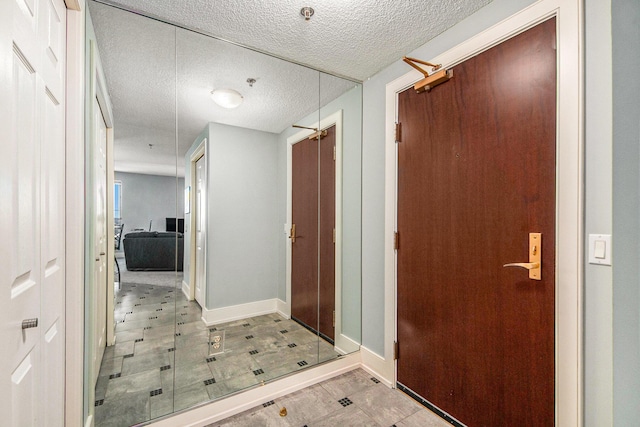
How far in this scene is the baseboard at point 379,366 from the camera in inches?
82.0

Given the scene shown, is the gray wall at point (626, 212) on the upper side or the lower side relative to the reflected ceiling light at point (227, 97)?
lower

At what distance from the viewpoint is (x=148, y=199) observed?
1.71 m

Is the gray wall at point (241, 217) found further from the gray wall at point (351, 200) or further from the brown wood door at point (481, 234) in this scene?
the brown wood door at point (481, 234)

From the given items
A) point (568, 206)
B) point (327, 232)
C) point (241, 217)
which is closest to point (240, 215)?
point (241, 217)

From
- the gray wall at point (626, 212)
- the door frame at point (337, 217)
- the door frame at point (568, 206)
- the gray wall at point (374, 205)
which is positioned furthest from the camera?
the door frame at point (337, 217)

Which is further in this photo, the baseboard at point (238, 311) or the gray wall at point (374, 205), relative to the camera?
the gray wall at point (374, 205)

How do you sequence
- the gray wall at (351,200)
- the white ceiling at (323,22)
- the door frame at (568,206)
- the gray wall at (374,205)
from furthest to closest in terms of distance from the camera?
the gray wall at (351,200), the gray wall at (374,205), the white ceiling at (323,22), the door frame at (568,206)

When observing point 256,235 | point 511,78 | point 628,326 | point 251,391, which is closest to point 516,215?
point 628,326

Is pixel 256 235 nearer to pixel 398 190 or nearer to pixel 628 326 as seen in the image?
pixel 398 190

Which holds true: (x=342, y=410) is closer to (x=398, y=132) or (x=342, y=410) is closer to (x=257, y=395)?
(x=257, y=395)

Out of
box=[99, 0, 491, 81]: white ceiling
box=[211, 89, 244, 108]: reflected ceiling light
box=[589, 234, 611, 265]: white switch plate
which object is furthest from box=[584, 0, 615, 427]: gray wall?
box=[211, 89, 244, 108]: reflected ceiling light

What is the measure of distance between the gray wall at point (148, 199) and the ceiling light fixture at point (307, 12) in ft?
4.02

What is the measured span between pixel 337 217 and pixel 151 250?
1430 millimetres

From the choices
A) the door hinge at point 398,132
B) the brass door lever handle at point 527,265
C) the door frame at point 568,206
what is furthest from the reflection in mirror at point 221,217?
the door frame at point 568,206
